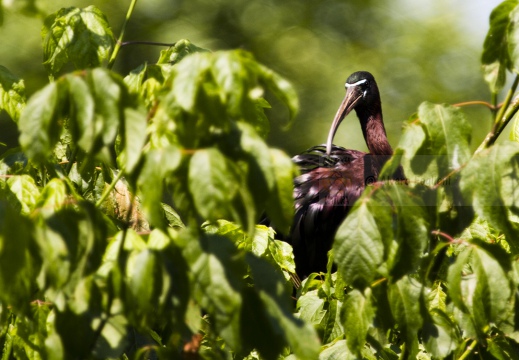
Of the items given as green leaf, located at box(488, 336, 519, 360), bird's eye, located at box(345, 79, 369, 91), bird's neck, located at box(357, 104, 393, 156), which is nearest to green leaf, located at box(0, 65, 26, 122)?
→ green leaf, located at box(488, 336, 519, 360)

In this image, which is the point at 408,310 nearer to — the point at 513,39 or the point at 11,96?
the point at 513,39

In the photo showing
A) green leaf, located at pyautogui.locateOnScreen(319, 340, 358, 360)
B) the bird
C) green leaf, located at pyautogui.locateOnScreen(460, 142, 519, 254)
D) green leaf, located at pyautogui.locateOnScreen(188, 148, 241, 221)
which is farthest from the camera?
the bird

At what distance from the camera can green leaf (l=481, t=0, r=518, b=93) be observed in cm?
79

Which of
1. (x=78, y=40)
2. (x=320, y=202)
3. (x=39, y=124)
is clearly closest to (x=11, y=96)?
(x=78, y=40)

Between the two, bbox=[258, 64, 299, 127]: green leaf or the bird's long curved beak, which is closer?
bbox=[258, 64, 299, 127]: green leaf

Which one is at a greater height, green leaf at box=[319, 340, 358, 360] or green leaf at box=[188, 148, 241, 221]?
green leaf at box=[188, 148, 241, 221]

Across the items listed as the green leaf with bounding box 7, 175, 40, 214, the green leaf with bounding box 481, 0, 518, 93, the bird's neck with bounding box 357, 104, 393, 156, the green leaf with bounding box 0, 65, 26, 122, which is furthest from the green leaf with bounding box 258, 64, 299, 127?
the bird's neck with bounding box 357, 104, 393, 156

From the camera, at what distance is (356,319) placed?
818 millimetres

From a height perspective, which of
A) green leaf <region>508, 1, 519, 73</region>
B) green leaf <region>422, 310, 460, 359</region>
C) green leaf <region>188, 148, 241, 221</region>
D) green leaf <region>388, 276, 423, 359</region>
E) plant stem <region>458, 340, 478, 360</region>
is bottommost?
plant stem <region>458, 340, 478, 360</region>

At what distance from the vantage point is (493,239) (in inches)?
57.5

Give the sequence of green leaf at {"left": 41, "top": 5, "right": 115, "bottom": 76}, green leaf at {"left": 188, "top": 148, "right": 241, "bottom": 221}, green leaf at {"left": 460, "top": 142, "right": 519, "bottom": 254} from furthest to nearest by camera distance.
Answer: green leaf at {"left": 41, "top": 5, "right": 115, "bottom": 76}
green leaf at {"left": 460, "top": 142, "right": 519, "bottom": 254}
green leaf at {"left": 188, "top": 148, "right": 241, "bottom": 221}

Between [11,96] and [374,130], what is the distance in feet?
8.52

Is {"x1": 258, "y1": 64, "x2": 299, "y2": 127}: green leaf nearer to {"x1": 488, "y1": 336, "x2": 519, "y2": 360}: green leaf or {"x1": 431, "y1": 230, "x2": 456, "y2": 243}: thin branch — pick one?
{"x1": 431, "y1": 230, "x2": 456, "y2": 243}: thin branch

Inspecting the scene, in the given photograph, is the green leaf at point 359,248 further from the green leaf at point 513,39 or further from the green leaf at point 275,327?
the green leaf at point 513,39
